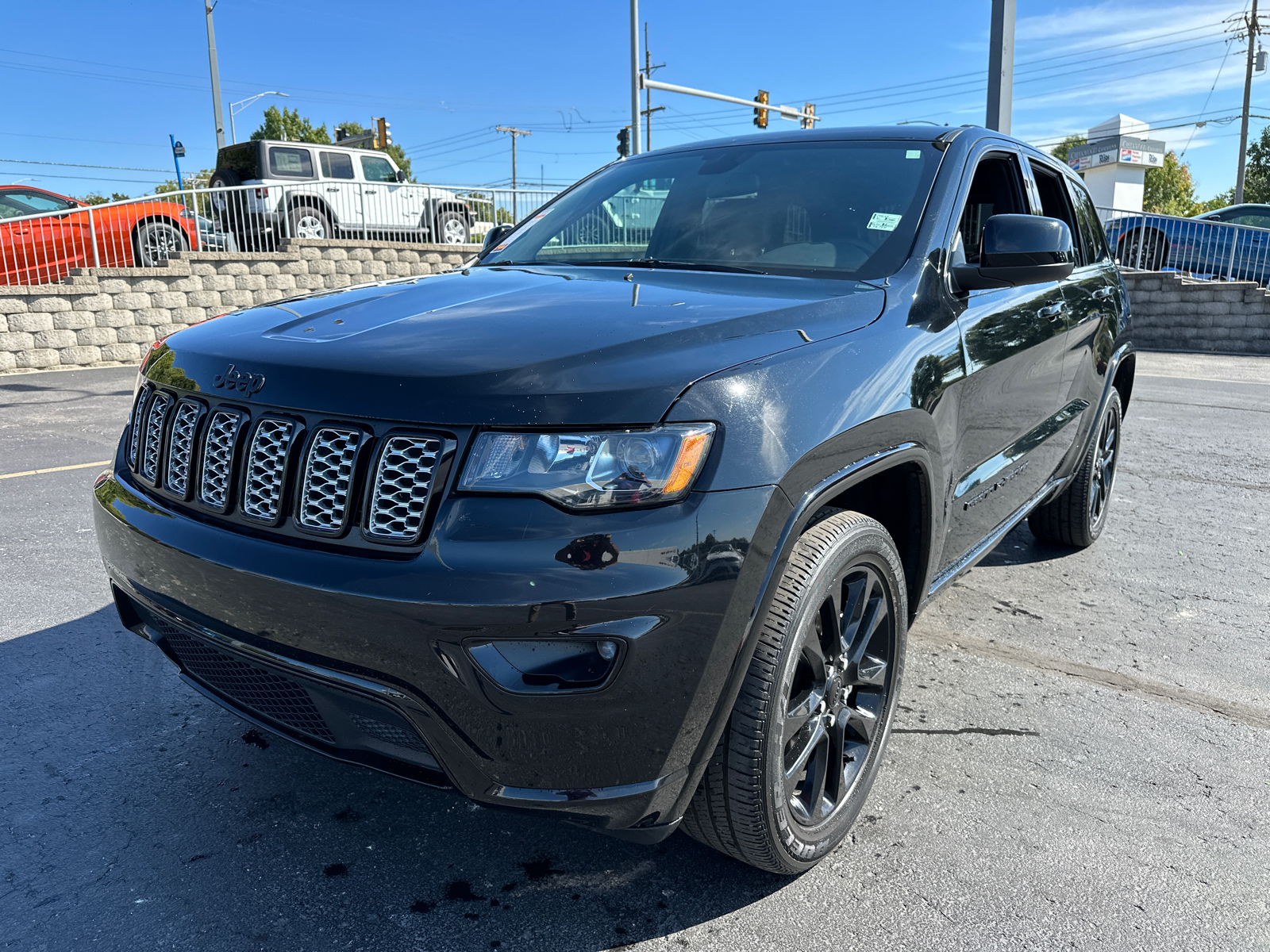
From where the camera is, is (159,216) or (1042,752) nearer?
(1042,752)

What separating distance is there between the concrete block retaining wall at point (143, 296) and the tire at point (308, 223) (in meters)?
0.30

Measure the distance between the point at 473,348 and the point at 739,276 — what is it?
1.02 meters

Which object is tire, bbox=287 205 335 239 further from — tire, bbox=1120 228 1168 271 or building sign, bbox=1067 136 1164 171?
building sign, bbox=1067 136 1164 171

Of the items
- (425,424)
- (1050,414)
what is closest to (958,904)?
(425,424)

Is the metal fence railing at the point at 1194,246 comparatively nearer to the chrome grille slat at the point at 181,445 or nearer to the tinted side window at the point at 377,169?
the tinted side window at the point at 377,169

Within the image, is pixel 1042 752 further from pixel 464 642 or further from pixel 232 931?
pixel 232 931

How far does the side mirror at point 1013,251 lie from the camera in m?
2.67

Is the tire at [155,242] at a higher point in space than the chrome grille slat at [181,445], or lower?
higher

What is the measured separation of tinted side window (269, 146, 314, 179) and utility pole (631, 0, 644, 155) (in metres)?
9.14

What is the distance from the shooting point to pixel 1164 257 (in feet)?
57.2

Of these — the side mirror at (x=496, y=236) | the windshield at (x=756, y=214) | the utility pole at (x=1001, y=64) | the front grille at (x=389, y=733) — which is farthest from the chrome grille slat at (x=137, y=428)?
the utility pole at (x=1001, y=64)

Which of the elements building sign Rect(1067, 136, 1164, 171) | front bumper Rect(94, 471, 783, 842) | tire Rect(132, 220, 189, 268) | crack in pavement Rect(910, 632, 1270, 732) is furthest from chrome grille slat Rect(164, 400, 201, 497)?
building sign Rect(1067, 136, 1164, 171)

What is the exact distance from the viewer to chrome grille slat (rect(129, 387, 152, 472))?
2.39m

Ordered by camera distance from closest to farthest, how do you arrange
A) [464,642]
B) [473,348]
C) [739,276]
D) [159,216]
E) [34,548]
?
[464,642] → [473,348] → [739,276] → [34,548] → [159,216]
